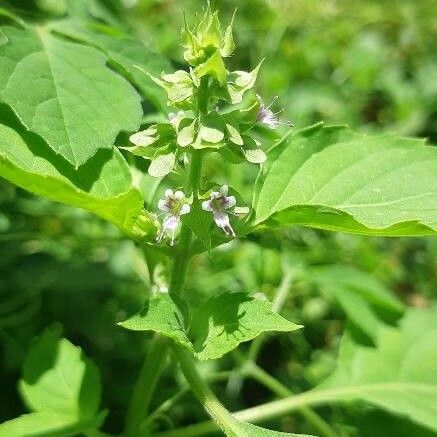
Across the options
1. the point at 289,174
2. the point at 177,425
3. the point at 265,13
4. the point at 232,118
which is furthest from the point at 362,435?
the point at 265,13

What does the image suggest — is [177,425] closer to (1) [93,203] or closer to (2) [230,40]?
(1) [93,203]

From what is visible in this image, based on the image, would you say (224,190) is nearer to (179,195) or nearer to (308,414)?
(179,195)

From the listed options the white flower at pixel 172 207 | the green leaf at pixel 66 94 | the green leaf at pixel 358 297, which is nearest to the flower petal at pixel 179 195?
the white flower at pixel 172 207

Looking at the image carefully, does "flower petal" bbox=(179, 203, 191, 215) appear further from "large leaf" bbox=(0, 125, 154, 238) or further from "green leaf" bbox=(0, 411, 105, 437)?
"green leaf" bbox=(0, 411, 105, 437)

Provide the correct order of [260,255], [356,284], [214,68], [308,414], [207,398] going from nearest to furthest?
1. [214,68]
2. [207,398]
3. [308,414]
4. [356,284]
5. [260,255]

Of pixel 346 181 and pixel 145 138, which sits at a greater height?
pixel 346 181

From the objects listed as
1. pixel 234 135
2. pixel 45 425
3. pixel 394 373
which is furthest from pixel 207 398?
pixel 394 373
